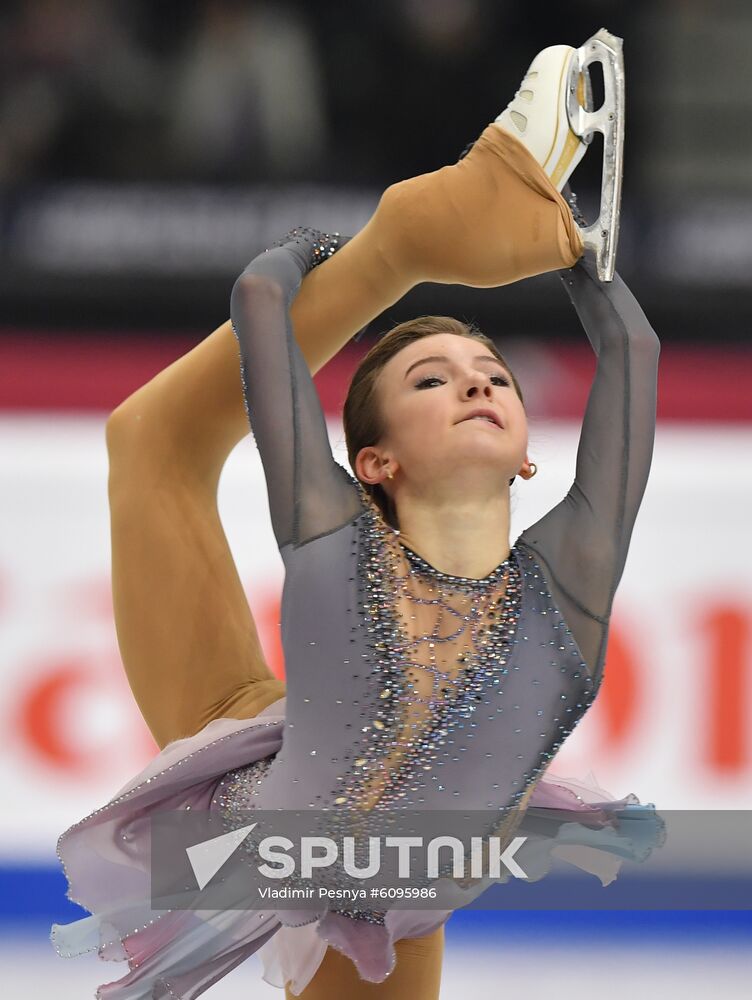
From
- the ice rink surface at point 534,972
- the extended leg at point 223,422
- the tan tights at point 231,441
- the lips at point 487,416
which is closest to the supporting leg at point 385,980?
the tan tights at point 231,441

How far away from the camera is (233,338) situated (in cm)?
176

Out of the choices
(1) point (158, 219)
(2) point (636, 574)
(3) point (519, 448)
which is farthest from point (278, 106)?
(3) point (519, 448)

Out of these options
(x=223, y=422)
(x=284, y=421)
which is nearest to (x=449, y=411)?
(x=284, y=421)

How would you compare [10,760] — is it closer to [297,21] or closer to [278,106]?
[278,106]

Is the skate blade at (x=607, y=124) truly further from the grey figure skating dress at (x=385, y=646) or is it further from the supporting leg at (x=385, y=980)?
the supporting leg at (x=385, y=980)

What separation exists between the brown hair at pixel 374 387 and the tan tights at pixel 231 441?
5cm

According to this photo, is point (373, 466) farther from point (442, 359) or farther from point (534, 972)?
point (534, 972)

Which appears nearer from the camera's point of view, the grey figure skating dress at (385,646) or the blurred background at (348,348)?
the grey figure skating dress at (385,646)

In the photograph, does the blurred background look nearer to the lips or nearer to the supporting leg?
the supporting leg

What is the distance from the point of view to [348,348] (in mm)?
3332

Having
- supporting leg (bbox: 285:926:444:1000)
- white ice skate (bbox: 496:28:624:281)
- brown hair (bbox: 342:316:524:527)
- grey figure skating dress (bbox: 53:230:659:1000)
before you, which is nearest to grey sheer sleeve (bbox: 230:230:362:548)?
grey figure skating dress (bbox: 53:230:659:1000)

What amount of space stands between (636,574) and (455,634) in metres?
1.39

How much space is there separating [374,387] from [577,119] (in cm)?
39

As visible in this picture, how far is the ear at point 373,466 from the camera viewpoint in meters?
1.62
